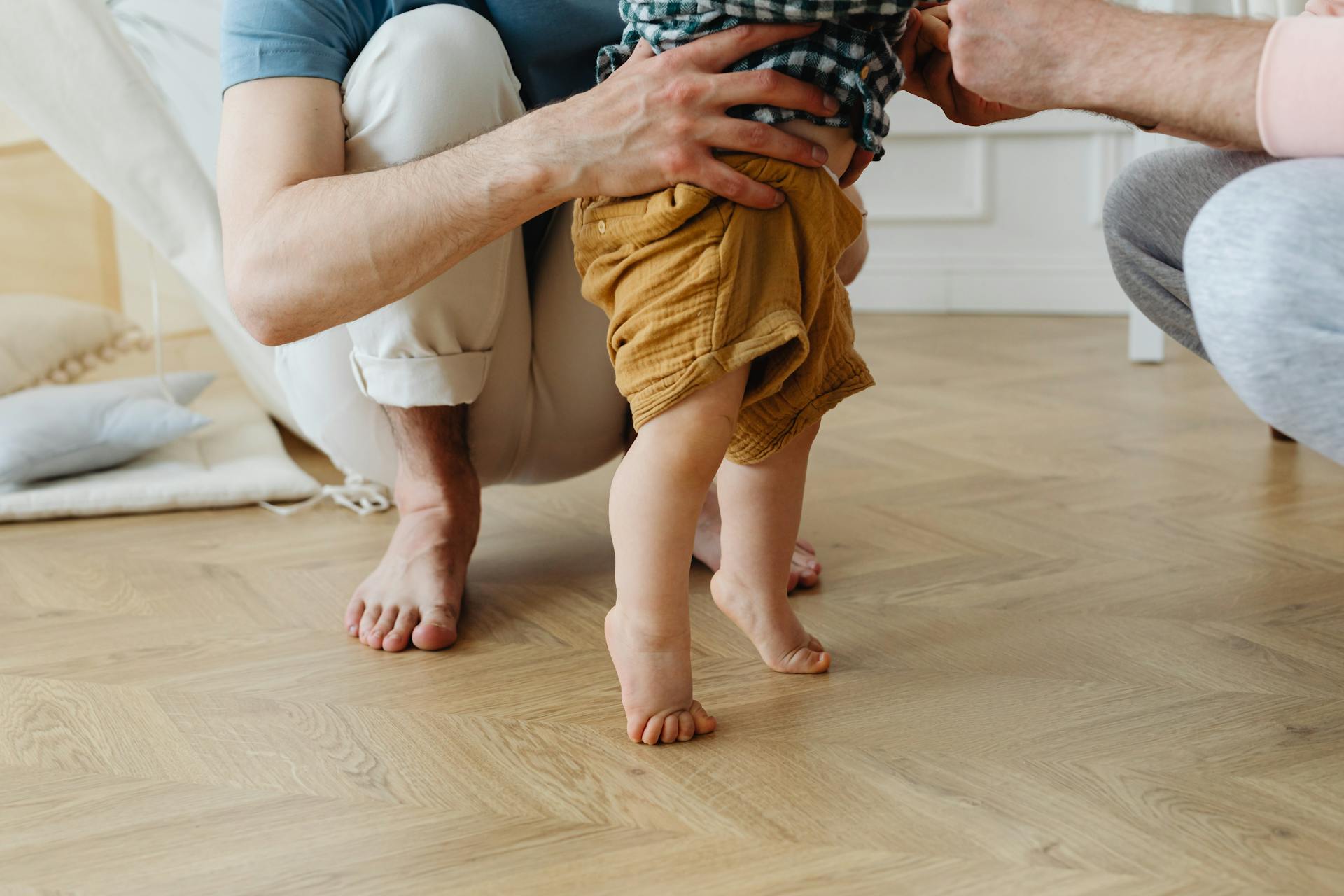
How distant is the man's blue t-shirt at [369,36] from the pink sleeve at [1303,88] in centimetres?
62

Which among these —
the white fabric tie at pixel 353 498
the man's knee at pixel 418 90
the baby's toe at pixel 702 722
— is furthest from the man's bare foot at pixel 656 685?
the white fabric tie at pixel 353 498

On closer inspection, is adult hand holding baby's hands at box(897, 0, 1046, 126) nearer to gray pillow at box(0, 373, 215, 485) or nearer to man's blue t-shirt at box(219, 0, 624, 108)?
man's blue t-shirt at box(219, 0, 624, 108)

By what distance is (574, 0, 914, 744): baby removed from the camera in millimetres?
843

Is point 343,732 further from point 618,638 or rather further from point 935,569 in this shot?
point 935,569

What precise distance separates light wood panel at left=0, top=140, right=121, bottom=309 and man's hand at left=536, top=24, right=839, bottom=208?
5.02ft

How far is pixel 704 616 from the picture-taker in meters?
Result: 1.14

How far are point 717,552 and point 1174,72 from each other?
65 cm

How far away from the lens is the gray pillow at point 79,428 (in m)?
1.53

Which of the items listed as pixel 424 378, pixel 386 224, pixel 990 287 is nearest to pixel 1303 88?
Result: pixel 386 224

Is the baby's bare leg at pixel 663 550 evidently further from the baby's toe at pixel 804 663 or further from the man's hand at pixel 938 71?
the man's hand at pixel 938 71

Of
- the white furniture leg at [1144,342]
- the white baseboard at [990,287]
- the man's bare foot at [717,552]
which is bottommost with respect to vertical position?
the white baseboard at [990,287]

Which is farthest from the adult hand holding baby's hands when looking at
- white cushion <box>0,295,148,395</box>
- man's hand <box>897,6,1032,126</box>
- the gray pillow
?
white cushion <box>0,295,148,395</box>

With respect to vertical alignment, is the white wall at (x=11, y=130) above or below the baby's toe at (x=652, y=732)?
above

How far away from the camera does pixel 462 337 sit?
45.3 inches
